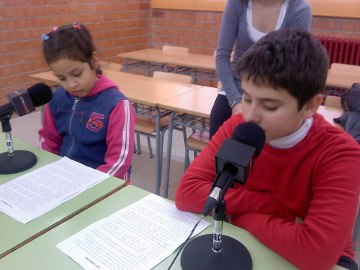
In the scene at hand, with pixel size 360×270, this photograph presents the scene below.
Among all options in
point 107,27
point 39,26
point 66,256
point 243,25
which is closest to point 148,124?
point 243,25

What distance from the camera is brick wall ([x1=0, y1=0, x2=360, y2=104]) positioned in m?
4.05

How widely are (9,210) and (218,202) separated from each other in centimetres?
70

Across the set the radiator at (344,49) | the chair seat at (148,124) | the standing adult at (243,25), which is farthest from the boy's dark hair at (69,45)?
the radiator at (344,49)

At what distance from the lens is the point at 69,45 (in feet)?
4.98

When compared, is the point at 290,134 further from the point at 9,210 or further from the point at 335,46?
the point at 335,46

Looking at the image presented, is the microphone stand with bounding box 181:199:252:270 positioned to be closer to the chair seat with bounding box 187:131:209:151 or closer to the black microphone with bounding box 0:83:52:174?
the black microphone with bounding box 0:83:52:174

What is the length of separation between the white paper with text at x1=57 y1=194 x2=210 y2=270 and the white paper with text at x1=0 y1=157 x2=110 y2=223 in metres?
0.19

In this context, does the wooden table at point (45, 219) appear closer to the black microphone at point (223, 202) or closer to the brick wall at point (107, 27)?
the black microphone at point (223, 202)

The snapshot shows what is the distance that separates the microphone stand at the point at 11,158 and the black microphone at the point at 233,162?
867 mm

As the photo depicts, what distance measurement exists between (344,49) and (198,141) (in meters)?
2.70

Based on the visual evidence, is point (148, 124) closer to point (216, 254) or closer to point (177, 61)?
point (177, 61)

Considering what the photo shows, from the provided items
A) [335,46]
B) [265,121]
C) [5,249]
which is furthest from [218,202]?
[335,46]

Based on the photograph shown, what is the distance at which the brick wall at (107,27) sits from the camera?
13.3 ft

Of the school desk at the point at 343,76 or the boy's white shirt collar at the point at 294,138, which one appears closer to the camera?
the boy's white shirt collar at the point at 294,138
